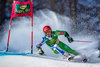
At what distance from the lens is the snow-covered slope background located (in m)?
3.04

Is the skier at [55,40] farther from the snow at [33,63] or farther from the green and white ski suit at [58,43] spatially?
the snow at [33,63]

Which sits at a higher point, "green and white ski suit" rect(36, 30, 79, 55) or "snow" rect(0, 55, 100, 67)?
"green and white ski suit" rect(36, 30, 79, 55)

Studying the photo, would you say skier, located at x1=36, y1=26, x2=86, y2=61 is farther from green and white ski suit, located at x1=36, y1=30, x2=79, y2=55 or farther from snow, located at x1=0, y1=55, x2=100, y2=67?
snow, located at x1=0, y1=55, x2=100, y2=67

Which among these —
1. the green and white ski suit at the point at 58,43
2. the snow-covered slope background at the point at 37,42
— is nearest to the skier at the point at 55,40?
the green and white ski suit at the point at 58,43

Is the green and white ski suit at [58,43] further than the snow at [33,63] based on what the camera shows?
Yes

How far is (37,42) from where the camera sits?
4781mm

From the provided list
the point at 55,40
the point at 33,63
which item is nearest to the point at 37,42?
the point at 55,40

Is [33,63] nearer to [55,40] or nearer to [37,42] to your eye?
[55,40]

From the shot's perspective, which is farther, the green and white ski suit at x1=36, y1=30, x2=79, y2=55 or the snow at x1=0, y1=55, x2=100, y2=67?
the green and white ski suit at x1=36, y1=30, x2=79, y2=55

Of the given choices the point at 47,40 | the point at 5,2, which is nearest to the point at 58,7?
the point at 5,2

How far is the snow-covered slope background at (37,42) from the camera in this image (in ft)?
9.96

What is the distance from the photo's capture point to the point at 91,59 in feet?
11.0

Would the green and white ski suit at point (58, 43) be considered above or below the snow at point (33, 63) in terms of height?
above

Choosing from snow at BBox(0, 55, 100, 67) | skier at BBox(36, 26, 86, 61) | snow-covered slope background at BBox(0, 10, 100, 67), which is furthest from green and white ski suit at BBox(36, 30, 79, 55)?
snow at BBox(0, 55, 100, 67)
